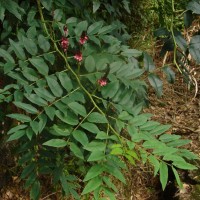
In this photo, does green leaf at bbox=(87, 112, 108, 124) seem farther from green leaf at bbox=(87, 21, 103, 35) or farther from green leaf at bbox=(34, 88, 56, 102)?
green leaf at bbox=(87, 21, 103, 35)

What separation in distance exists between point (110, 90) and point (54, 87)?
0.59 feet

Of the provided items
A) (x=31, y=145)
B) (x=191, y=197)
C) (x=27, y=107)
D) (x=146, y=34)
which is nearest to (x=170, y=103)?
(x=146, y=34)

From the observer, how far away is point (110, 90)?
1.42 meters

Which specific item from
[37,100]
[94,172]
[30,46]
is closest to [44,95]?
[37,100]

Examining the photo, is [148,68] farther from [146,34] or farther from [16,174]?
[146,34]

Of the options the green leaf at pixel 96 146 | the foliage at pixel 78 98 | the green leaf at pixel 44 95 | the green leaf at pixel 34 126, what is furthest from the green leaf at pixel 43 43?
the green leaf at pixel 96 146

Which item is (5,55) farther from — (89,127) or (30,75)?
(89,127)

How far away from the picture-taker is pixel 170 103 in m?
3.61

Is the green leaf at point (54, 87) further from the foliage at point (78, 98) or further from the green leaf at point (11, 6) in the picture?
the green leaf at point (11, 6)

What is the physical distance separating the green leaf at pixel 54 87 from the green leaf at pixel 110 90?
14 cm

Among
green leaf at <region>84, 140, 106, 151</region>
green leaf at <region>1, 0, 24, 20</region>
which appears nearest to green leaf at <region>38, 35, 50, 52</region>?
green leaf at <region>1, 0, 24, 20</region>

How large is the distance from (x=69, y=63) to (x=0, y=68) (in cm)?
26

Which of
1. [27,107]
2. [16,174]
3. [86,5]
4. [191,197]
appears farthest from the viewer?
[191,197]

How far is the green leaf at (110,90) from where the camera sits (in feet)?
4.65
